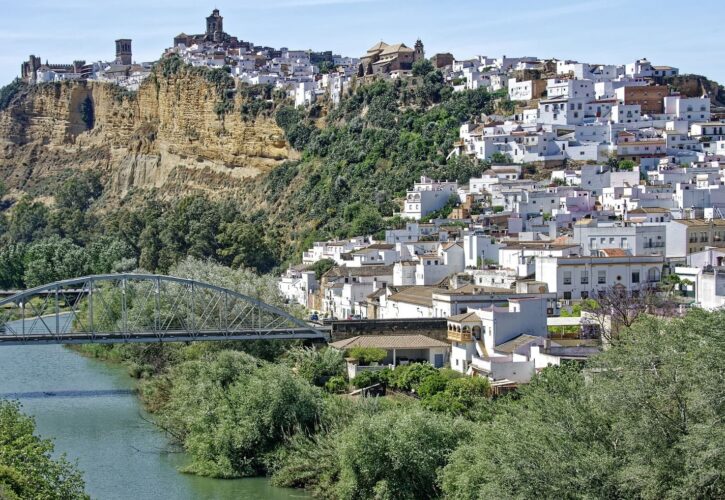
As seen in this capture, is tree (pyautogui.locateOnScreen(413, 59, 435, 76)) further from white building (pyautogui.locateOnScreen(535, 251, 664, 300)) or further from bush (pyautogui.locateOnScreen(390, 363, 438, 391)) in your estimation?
bush (pyautogui.locateOnScreen(390, 363, 438, 391))

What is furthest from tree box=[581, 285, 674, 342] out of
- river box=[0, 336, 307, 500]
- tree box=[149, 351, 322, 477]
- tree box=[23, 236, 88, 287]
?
tree box=[23, 236, 88, 287]

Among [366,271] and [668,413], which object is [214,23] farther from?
[668,413]

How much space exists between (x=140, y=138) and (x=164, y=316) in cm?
5456

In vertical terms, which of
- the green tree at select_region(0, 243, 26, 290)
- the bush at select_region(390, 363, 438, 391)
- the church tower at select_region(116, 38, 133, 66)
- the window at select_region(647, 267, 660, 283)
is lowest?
the green tree at select_region(0, 243, 26, 290)

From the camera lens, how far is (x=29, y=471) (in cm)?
1862

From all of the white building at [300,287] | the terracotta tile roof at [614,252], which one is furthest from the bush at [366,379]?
the white building at [300,287]

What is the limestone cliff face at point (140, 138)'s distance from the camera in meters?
78.1

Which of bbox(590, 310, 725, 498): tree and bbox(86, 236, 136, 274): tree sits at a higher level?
bbox(590, 310, 725, 498): tree

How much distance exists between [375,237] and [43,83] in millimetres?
59417

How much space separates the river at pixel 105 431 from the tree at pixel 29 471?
220 cm

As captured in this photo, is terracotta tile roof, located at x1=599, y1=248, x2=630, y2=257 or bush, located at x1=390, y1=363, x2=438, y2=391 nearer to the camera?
bush, located at x1=390, y1=363, x2=438, y2=391

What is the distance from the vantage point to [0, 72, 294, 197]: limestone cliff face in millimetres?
78125

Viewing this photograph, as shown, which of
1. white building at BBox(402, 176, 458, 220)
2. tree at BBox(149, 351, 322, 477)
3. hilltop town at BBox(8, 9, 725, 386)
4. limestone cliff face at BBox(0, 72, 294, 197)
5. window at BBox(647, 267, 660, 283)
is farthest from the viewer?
limestone cliff face at BBox(0, 72, 294, 197)

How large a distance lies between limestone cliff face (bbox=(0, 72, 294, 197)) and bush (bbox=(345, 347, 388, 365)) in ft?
144
